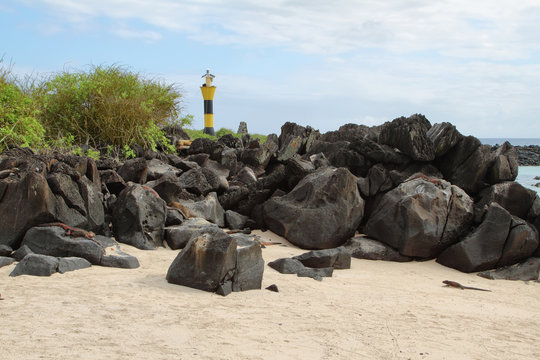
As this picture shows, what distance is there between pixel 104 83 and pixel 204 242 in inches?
333

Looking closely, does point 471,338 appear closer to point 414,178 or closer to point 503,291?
point 503,291

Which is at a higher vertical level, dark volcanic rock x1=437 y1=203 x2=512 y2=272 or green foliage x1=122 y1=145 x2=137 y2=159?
green foliage x1=122 y1=145 x2=137 y2=159

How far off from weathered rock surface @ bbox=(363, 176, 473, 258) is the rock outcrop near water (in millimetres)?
18

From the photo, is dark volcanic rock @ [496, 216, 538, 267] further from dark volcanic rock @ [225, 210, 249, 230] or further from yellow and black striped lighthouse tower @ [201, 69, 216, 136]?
yellow and black striped lighthouse tower @ [201, 69, 216, 136]

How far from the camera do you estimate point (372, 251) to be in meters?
8.87

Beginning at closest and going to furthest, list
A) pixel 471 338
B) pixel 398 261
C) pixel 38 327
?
pixel 38 327
pixel 471 338
pixel 398 261

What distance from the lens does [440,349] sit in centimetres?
471

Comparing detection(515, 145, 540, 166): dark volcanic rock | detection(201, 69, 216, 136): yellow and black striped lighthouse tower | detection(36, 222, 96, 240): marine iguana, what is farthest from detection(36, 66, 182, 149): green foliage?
detection(515, 145, 540, 166): dark volcanic rock

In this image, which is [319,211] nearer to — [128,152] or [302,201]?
[302,201]

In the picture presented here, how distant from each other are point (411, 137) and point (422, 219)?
2265 millimetres

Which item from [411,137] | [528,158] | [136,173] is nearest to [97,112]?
[136,173]

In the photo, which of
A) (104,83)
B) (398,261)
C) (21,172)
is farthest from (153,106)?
(398,261)

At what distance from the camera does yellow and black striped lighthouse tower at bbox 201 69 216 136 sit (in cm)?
2006

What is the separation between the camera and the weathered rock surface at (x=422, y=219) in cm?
888
